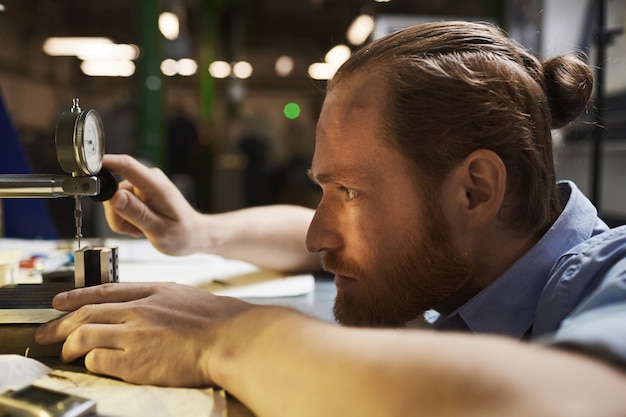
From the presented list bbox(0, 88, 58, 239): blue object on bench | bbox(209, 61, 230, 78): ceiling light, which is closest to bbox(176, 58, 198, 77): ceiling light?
bbox(209, 61, 230, 78): ceiling light

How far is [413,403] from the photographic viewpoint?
0.46 meters

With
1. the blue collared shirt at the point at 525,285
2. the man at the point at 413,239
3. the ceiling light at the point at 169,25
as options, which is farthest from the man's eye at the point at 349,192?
the ceiling light at the point at 169,25

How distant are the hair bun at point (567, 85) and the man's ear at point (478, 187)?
0.78 ft

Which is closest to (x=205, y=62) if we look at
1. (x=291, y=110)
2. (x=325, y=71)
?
(x=291, y=110)

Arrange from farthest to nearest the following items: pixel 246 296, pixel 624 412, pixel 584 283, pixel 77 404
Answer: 1. pixel 246 296
2. pixel 584 283
3. pixel 77 404
4. pixel 624 412

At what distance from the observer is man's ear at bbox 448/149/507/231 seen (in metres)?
0.86

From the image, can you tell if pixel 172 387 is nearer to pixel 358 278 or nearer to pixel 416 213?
pixel 358 278

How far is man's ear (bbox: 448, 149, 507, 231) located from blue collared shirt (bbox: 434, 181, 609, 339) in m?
0.10

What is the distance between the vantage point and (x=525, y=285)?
2.80 feet

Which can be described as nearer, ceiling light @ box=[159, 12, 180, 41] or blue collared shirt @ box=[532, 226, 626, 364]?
blue collared shirt @ box=[532, 226, 626, 364]

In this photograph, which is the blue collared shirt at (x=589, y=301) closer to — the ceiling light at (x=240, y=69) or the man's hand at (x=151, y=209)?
the man's hand at (x=151, y=209)

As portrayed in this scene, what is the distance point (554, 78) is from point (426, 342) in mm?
699

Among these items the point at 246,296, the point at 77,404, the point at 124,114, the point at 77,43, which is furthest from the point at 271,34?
the point at 77,404

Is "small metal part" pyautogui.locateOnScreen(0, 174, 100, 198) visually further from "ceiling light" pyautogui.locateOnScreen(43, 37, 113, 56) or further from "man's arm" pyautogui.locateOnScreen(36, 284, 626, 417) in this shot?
"ceiling light" pyautogui.locateOnScreen(43, 37, 113, 56)
